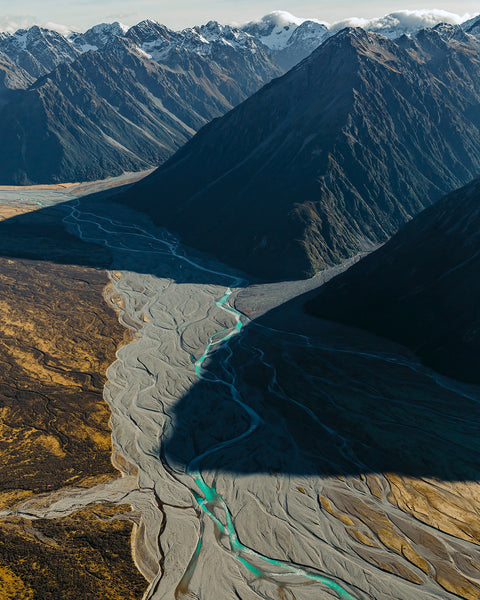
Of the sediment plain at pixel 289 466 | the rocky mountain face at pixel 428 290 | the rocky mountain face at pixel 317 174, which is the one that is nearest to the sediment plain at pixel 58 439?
the sediment plain at pixel 289 466

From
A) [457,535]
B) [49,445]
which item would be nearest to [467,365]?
[457,535]

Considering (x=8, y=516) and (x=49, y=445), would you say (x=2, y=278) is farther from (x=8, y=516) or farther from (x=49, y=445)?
(x=8, y=516)

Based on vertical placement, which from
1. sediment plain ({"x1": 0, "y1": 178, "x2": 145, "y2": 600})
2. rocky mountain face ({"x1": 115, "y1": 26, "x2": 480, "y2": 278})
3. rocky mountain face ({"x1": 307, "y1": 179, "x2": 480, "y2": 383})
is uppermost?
rocky mountain face ({"x1": 115, "y1": 26, "x2": 480, "y2": 278})

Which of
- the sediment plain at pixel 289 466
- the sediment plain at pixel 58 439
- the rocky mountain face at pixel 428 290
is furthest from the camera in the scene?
the rocky mountain face at pixel 428 290

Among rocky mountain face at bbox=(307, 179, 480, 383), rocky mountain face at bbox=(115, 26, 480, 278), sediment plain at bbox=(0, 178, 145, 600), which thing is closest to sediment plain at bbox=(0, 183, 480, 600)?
sediment plain at bbox=(0, 178, 145, 600)

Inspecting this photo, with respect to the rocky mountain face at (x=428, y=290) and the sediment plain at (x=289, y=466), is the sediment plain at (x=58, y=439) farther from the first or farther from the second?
the rocky mountain face at (x=428, y=290)

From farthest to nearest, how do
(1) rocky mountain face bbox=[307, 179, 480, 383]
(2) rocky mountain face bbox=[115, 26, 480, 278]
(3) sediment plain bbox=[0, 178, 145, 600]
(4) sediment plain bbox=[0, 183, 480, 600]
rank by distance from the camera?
(2) rocky mountain face bbox=[115, 26, 480, 278], (1) rocky mountain face bbox=[307, 179, 480, 383], (4) sediment plain bbox=[0, 183, 480, 600], (3) sediment plain bbox=[0, 178, 145, 600]

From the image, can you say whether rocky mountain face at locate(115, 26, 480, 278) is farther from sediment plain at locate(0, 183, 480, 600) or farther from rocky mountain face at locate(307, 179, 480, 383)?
sediment plain at locate(0, 183, 480, 600)
